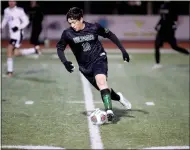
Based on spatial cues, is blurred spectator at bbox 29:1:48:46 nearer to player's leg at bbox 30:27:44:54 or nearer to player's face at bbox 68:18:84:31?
player's leg at bbox 30:27:44:54

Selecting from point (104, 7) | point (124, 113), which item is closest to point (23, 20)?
point (124, 113)

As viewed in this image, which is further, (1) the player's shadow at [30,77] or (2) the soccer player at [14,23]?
(2) the soccer player at [14,23]

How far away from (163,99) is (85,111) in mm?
2174

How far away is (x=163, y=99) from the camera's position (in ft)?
31.9

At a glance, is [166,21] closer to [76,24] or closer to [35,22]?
[35,22]

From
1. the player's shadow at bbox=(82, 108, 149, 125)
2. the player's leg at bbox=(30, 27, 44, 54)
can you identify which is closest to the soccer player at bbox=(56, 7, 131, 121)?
the player's shadow at bbox=(82, 108, 149, 125)

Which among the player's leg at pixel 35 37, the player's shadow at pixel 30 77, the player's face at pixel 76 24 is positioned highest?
the player's face at pixel 76 24

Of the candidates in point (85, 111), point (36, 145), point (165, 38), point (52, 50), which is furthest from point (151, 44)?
point (36, 145)

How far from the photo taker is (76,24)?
6875 mm

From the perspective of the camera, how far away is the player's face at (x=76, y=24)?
6.82m

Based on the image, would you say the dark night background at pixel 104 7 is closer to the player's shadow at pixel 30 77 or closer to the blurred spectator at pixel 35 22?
the blurred spectator at pixel 35 22

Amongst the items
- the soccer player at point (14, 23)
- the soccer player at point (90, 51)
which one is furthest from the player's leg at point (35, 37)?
the soccer player at point (90, 51)

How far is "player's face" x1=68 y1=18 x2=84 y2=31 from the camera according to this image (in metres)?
6.82

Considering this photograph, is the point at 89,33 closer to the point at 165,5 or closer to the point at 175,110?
the point at 175,110
